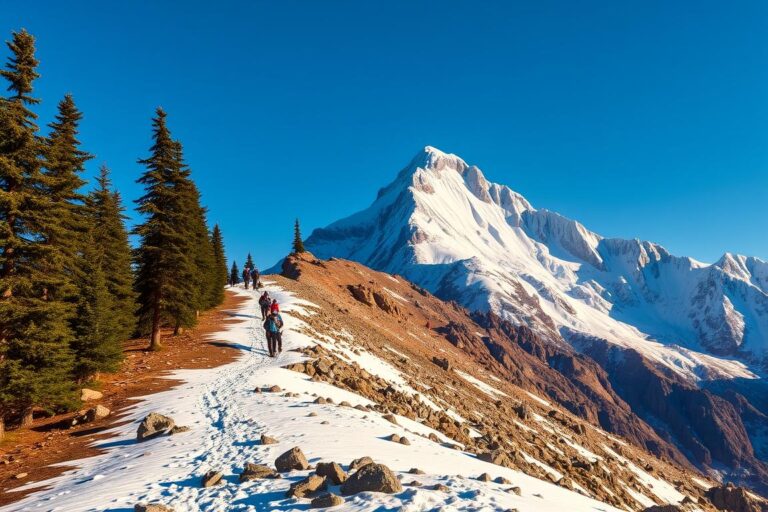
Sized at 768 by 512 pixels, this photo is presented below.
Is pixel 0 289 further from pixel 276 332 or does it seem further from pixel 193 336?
pixel 193 336

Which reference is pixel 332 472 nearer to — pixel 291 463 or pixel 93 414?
pixel 291 463

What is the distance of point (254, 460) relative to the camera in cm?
1026

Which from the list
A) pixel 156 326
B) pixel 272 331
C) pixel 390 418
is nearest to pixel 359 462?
pixel 390 418

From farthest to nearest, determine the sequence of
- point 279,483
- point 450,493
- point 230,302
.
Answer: point 230,302, point 279,483, point 450,493

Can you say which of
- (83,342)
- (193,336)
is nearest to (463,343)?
(193,336)

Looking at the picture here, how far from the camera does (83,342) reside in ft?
62.6

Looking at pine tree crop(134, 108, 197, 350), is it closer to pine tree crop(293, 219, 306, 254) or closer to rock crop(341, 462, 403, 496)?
rock crop(341, 462, 403, 496)

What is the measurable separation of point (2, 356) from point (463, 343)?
13738 cm

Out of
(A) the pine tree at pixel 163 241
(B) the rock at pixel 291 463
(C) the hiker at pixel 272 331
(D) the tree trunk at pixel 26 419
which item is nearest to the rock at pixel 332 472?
(B) the rock at pixel 291 463

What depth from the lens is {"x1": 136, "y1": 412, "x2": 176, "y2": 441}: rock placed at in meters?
13.1

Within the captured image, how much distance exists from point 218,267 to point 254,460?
44369mm

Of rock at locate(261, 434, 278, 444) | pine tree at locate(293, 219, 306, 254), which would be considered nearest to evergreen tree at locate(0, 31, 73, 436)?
rock at locate(261, 434, 278, 444)

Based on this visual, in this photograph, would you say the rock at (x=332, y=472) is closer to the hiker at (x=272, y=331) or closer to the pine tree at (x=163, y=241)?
the hiker at (x=272, y=331)

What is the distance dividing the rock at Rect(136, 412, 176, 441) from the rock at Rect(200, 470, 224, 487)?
15.5 ft
